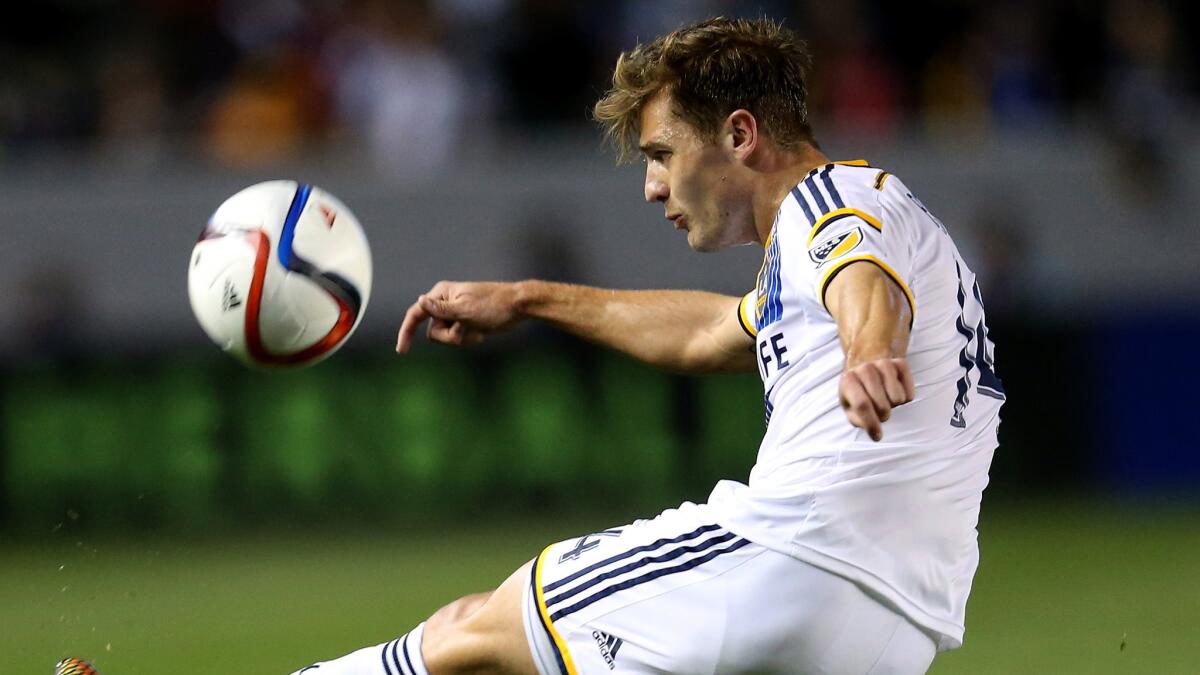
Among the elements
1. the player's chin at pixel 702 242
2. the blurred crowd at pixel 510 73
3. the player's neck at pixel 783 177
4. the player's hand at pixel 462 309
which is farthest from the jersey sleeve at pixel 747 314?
the blurred crowd at pixel 510 73

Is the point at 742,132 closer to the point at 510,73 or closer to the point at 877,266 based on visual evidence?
the point at 877,266

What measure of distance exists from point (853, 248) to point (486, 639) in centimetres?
134

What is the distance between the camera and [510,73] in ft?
44.1

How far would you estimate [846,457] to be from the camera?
416 centimetres

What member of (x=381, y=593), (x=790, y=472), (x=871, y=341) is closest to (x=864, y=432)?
(x=790, y=472)

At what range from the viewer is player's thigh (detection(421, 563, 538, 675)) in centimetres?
439

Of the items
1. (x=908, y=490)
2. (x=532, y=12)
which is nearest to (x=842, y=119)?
(x=532, y=12)

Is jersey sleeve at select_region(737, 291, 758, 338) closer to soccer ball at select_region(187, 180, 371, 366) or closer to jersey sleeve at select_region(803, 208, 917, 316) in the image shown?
jersey sleeve at select_region(803, 208, 917, 316)

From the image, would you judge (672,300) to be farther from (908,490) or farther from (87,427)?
(87,427)

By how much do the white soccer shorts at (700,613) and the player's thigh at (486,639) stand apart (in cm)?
5

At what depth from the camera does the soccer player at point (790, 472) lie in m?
4.13

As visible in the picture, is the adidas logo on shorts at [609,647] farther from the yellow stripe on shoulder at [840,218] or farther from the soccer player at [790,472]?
the yellow stripe on shoulder at [840,218]

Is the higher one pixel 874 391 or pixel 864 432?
pixel 874 391

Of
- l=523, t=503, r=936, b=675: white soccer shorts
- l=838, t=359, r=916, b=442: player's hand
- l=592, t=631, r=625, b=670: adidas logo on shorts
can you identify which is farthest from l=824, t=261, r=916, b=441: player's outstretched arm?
l=592, t=631, r=625, b=670: adidas logo on shorts
